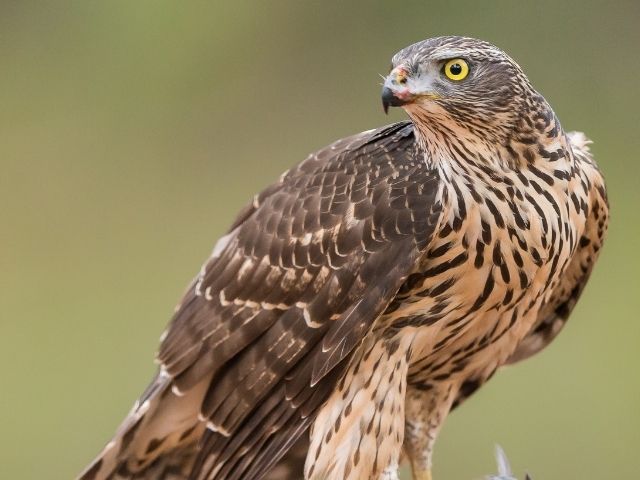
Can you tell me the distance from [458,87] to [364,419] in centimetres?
102

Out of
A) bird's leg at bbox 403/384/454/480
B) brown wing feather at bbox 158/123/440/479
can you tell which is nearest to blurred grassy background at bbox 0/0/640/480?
bird's leg at bbox 403/384/454/480

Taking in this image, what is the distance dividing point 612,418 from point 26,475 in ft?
9.49

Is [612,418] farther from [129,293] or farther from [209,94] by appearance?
[209,94]

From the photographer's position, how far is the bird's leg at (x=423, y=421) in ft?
17.8

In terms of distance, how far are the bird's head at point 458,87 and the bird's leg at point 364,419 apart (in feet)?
2.25

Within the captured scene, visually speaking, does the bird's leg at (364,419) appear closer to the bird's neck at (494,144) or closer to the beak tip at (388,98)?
the bird's neck at (494,144)

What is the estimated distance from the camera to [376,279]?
476 centimetres

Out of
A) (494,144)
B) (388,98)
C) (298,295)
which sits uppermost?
(388,98)

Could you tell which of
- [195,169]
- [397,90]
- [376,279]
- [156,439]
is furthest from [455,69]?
[195,169]

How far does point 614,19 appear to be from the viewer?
10.1 metres

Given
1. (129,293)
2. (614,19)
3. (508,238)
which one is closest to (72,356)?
(129,293)

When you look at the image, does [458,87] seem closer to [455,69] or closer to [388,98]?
[455,69]

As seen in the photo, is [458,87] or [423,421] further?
[423,421]

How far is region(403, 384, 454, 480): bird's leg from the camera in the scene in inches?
214
